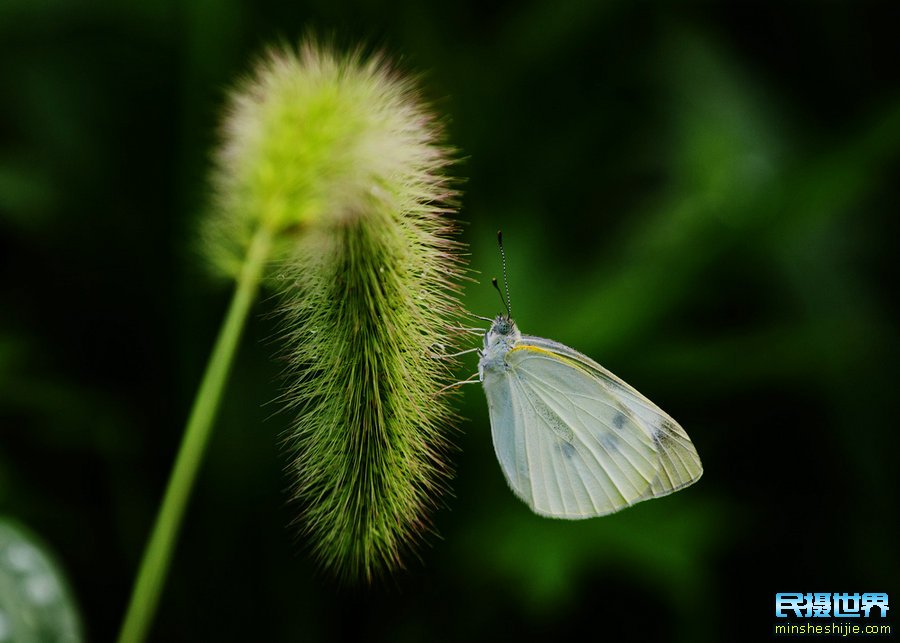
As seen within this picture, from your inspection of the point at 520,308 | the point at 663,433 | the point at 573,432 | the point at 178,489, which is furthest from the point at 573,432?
the point at 178,489

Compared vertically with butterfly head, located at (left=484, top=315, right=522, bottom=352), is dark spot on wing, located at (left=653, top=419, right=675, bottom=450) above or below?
below

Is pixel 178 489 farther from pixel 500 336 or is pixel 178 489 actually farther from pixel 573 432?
pixel 573 432

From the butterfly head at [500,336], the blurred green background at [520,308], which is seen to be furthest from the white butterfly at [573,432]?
the blurred green background at [520,308]

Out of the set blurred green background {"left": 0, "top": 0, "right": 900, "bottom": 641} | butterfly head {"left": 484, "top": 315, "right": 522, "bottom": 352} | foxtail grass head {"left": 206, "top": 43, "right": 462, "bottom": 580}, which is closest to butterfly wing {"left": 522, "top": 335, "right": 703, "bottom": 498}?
butterfly head {"left": 484, "top": 315, "right": 522, "bottom": 352}

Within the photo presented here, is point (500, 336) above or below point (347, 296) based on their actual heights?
above

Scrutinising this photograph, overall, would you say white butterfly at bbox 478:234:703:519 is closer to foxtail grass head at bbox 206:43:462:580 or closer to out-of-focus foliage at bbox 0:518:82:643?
foxtail grass head at bbox 206:43:462:580

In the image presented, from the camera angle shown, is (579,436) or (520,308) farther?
(520,308)

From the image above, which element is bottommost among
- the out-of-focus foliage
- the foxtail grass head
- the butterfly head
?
the out-of-focus foliage
